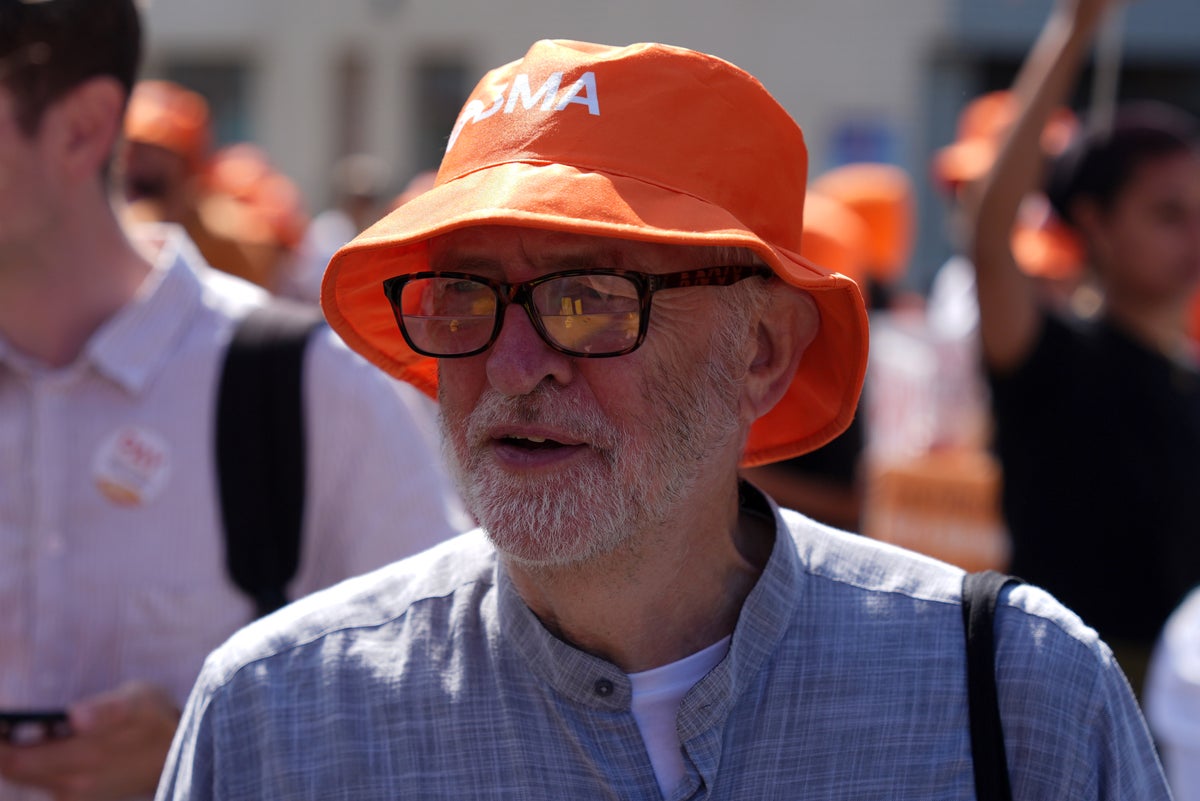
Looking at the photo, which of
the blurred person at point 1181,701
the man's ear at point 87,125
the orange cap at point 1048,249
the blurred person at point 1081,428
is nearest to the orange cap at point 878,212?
the orange cap at point 1048,249

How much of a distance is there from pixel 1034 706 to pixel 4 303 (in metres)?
1.86

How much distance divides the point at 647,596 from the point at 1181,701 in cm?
163

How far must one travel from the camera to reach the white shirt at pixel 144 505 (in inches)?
98.2

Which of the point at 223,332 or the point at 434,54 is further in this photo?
the point at 434,54

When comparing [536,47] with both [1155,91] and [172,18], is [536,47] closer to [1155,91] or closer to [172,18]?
[1155,91]

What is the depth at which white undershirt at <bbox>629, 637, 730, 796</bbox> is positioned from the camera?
183 centimetres

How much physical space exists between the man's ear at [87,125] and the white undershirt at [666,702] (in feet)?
4.90

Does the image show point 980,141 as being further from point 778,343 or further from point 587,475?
point 587,475

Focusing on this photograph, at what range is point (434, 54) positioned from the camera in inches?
779

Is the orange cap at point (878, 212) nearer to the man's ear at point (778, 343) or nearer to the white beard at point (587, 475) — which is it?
the man's ear at point (778, 343)

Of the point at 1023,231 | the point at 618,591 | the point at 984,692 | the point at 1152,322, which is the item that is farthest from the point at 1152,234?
the point at 1023,231

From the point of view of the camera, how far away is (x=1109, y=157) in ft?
13.3

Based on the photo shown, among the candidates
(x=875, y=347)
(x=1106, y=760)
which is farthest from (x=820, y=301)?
(x=875, y=347)

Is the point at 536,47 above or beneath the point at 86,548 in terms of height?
above
